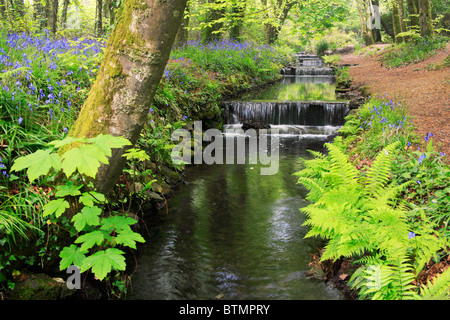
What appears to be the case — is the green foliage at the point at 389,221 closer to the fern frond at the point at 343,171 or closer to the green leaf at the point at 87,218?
the fern frond at the point at 343,171

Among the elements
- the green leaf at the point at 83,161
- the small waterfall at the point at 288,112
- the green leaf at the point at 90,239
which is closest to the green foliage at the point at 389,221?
the green leaf at the point at 90,239

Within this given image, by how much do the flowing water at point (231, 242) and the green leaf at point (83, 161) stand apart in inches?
63.6

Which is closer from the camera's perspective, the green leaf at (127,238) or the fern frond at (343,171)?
the green leaf at (127,238)

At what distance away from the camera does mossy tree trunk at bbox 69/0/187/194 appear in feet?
8.43

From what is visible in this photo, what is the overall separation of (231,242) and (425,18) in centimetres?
1577

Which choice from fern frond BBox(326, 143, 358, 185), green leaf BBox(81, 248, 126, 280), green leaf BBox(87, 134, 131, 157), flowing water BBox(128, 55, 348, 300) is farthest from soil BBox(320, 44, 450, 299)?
green leaf BBox(87, 134, 131, 157)

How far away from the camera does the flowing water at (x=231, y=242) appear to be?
3.08 m

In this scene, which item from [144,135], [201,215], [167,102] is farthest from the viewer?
[167,102]

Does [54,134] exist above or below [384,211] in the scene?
above

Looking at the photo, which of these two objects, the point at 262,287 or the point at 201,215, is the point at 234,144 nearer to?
the point at 201,215

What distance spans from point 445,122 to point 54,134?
600 centimetres
